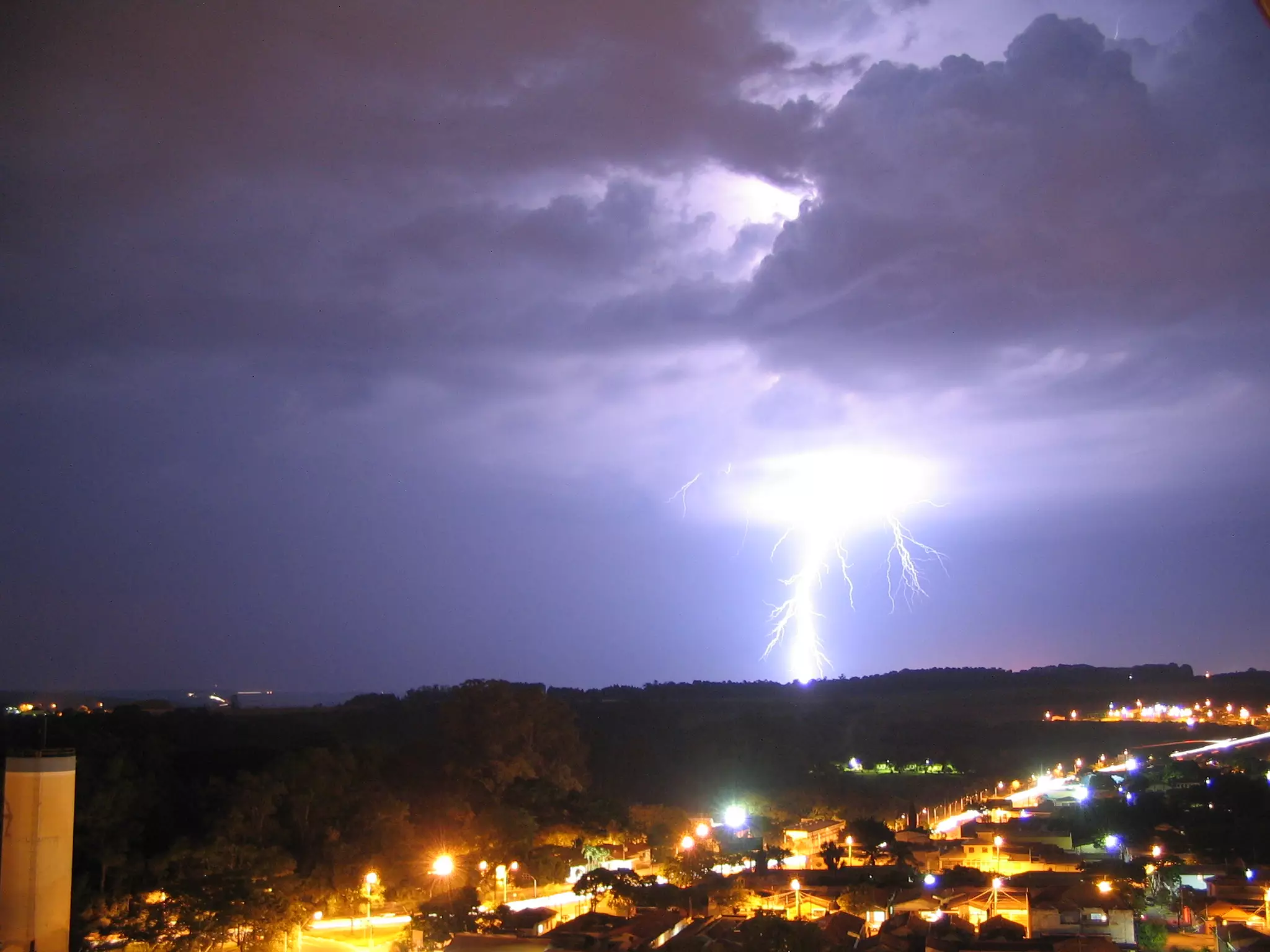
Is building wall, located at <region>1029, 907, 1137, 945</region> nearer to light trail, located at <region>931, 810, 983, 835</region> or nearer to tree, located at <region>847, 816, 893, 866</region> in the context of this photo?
tree, located at <region>847, 816, 893, 866</region>

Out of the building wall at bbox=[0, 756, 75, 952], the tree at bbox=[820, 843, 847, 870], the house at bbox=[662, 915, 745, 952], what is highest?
the building wall at bbox=[0, 756, 75, 952]

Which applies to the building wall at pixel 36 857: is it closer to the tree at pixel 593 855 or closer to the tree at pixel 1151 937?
the tree at pixel 593 855

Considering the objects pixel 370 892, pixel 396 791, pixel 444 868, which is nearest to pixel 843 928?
pixel 444 868

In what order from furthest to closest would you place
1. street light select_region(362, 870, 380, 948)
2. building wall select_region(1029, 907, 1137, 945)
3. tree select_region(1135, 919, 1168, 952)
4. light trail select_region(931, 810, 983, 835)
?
light trail select_region(931, 810, 983, 835) < building wall select_region(1029, 907, 1137, 945) < street light select_region(362, 870, 380, 948) < tree select_region(1135, 919, 1168, 952)

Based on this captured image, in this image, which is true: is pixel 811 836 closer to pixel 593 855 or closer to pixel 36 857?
pixel 593 855

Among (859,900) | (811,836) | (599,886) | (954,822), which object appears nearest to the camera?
(599,886)

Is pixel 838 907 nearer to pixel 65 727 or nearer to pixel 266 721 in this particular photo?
pixel 65 727

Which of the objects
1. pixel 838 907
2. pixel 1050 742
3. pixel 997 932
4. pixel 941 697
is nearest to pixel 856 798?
pixel 838 907

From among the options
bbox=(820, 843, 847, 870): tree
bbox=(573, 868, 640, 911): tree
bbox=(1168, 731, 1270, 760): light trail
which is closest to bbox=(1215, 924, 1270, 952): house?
bbox=(820, 843, 847, 870): tree
